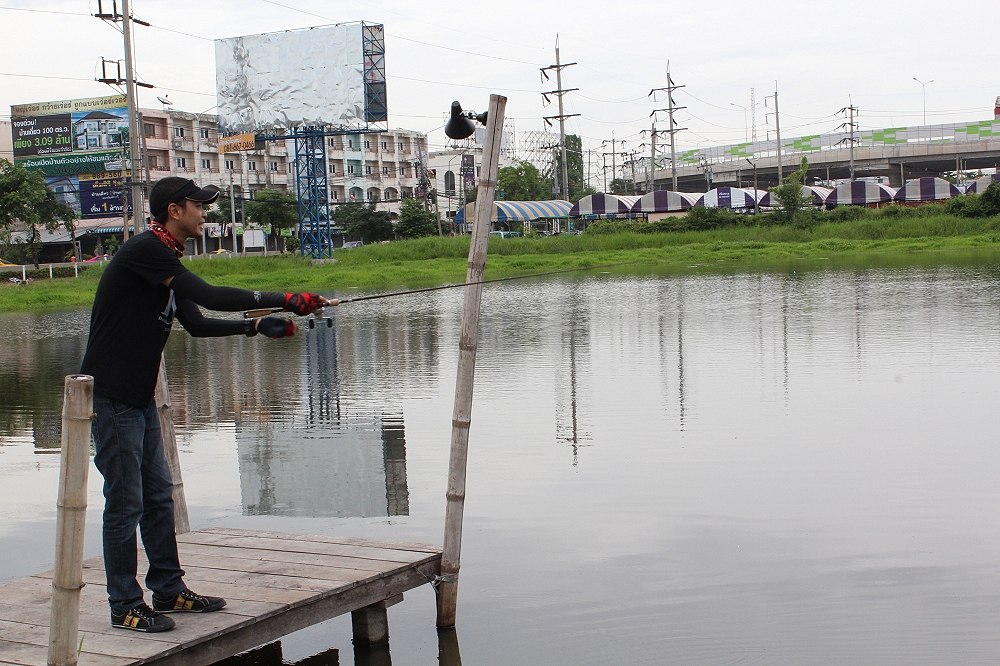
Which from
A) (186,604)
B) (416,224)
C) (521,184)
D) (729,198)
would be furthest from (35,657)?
(521,184)

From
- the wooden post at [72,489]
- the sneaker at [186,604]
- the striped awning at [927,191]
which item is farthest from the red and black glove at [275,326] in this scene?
the striped awning at [927,191]

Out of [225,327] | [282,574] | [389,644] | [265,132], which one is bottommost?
[389,644]

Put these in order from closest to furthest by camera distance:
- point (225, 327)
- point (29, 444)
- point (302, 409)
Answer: point (225, 327) < point (29, 444) < point (302, 409)

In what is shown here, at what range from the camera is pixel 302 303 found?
482 centimetres

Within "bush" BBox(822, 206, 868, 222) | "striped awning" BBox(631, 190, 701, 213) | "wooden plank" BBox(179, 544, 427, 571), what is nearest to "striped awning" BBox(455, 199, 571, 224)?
"striped awning" BBox(631, 190, 701, 213)

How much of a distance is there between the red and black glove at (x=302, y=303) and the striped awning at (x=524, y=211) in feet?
202

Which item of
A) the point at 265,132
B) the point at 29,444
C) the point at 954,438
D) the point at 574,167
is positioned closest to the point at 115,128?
the point at 265,132

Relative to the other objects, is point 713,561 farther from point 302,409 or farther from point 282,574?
point 302,409

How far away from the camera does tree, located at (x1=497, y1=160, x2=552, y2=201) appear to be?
90.8 metres

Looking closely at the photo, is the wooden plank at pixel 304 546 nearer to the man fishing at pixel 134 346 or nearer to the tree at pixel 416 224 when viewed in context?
the man fishing at pixel 134 346

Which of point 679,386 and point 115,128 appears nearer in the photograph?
point 679,386

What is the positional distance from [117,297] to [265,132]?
47.4 m

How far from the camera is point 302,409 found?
1301cm

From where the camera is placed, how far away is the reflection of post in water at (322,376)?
1277cm
